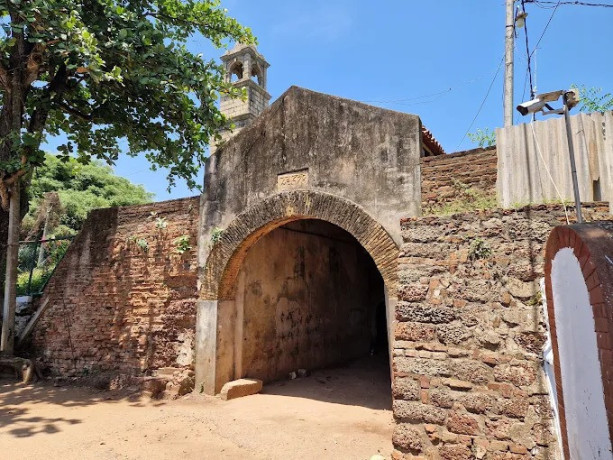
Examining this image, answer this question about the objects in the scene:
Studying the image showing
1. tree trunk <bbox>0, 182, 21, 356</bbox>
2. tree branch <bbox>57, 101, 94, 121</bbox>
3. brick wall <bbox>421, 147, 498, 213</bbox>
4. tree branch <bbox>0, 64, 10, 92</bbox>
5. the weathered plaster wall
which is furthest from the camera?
tree branch <bbox>57, 101, 94, 121</bbox>

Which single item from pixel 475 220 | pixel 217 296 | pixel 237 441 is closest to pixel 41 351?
pixel 217 296

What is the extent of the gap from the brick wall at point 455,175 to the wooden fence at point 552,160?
133mm

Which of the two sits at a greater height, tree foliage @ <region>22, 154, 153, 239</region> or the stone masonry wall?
tree foliage @ <region>22, 154, 153, 239</region>

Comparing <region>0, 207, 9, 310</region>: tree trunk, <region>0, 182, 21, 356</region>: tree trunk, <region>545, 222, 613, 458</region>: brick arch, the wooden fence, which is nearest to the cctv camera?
the wooden fence

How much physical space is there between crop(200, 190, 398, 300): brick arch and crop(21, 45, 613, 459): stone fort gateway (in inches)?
1.0

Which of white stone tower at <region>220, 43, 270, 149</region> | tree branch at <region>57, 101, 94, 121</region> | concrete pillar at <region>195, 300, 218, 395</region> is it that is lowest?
concrete pillar at <region>195, 300, 218, 395</region>

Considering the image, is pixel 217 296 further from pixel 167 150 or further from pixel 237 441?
pixel 167 150

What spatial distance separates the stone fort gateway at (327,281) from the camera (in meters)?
3.77

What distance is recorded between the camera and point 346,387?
8023mm

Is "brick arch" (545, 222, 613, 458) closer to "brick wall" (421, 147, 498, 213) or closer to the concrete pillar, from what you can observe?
"brick wall" (421, 147, 498, 213)

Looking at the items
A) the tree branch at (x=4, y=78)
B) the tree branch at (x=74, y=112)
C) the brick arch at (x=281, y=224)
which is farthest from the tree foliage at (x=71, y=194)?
the brick arch at (x=281, y=224)

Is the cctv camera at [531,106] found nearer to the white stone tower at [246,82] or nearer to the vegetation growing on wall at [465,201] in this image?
the vegetation growing on wall at [465,201]

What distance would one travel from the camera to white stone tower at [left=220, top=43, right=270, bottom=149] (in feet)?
63.0

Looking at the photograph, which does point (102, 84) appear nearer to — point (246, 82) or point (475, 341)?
point (475, 341)
